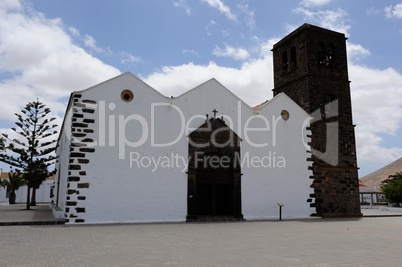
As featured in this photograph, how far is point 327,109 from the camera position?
1798 cm

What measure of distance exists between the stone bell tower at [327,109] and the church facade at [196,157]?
71 mm

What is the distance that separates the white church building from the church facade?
0.13 feet

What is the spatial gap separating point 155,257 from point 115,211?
Result: 291 inches

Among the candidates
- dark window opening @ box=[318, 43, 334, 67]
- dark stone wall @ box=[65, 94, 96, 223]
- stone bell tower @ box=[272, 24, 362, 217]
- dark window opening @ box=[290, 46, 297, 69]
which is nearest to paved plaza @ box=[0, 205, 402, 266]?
dark stone wall @ box=[65, 94, 96, 223]

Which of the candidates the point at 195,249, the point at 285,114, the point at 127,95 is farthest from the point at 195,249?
the point at 285,114

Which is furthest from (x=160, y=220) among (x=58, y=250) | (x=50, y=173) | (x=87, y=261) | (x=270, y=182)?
(x=50, y=173)

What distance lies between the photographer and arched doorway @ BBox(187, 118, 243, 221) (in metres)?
14.6

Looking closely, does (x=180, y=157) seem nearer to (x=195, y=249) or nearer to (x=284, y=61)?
(x=195, y=249)

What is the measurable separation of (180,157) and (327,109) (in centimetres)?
847

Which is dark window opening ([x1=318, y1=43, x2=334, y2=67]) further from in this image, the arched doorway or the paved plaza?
the paved plaza

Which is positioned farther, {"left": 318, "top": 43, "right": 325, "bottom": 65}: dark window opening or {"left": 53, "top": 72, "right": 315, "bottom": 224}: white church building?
{"left": 318, "top": 43, "right": 325, "bottom": 65}: dark window opening

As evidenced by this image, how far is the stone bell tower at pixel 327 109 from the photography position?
17.2 meters

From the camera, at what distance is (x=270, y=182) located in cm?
1579

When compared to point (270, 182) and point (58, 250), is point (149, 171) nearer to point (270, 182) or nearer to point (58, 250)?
point (270, 182)
